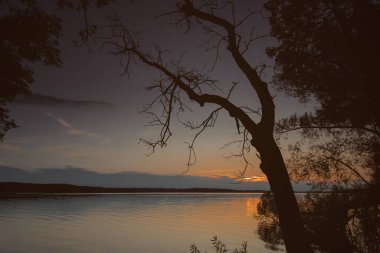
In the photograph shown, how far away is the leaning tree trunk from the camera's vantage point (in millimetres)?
6051

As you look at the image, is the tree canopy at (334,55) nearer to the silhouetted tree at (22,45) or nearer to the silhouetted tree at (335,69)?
the silhouetted tree at (335,69)

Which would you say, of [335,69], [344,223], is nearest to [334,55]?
[335,69]

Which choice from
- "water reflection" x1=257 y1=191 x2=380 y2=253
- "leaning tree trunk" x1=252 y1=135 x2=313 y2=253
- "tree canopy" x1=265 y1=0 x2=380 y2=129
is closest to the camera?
"leaning tree trunk" x1=252 y1=135 x2=313 y2=253

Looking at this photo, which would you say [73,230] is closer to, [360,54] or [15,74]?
[15,74]

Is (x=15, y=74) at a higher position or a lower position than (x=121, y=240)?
higher

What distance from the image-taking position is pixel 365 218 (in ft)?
42.3

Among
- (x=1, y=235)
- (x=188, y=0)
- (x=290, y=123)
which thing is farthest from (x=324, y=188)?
(x=1, y=235)

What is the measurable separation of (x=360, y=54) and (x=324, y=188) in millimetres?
6377

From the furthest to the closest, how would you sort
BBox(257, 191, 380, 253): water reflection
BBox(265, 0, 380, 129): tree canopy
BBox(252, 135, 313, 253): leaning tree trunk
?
BBox(257, 191, 380, 253): water reflection, BBox(265, 0, 380, 129): tree canopy, BBox(252, 135, 313, 253): leaning tree trunk

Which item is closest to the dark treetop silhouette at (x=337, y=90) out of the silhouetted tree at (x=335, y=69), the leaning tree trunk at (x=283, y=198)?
the silhouetted tree at (x=335, y=69)

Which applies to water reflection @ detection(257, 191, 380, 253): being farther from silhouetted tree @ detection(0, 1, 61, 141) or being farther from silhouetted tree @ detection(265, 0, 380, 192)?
silhouetted tree @ detection(0, 1, 61, 141)

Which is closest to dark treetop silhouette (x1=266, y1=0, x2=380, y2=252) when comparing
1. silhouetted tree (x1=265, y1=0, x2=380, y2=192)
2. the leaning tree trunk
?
silhouetted tree (x1=265, y1=0, x2=380, y2=192)

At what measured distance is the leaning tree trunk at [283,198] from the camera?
6.05 m

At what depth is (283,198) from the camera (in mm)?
6227
